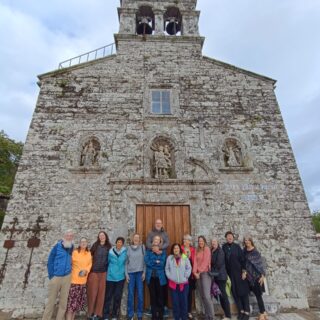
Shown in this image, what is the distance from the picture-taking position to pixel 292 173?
6375mm

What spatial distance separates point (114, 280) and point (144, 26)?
8.52 metres

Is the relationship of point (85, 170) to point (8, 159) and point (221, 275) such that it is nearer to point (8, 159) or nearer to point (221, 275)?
point (221, 275)

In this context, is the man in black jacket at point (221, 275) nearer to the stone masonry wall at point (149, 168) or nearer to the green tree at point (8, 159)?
the stone masonry wall at point (149, 168)

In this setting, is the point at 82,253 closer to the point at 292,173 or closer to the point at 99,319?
the point at 99,319

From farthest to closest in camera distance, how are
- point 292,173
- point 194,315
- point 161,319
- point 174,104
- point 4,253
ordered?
point 174,104 → point 292,173 → point 4,253 → point 194,315 → point 161,319

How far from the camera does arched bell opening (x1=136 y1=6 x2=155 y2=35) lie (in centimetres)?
912

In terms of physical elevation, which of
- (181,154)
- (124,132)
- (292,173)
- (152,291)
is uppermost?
Result: (124,132)

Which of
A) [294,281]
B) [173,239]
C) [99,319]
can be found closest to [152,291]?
[99,319]

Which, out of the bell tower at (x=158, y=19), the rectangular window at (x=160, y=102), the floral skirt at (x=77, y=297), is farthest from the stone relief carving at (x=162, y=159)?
the bell tower at (x=158, y=19)

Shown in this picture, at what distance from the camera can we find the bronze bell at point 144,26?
29.8 ft

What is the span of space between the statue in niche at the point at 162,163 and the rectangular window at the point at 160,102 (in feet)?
4.24

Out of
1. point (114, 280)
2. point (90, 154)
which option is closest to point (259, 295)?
point (114, 280)

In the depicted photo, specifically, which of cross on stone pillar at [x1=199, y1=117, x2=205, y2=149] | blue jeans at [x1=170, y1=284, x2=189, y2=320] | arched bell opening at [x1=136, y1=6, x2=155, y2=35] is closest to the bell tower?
arched bell opening at [x1=136, y1=6, x2=155, y2=35]

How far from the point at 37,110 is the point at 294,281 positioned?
7705 millimetres
